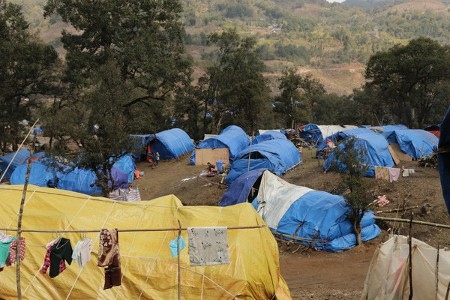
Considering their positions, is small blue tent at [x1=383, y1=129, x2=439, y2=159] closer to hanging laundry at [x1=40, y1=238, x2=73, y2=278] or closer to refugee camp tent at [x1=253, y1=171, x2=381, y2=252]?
refugee camp tent at [x1=253, y1=171, x2=381, y2=252]

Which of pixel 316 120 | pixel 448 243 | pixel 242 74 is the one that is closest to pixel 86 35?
pixel 242 74

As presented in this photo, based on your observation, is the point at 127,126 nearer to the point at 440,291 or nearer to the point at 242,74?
the point at 440,291

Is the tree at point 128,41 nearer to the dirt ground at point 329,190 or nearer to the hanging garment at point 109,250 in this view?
the dirt ground at point 329,190

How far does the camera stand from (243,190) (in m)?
16.9

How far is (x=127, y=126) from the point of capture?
17.5m

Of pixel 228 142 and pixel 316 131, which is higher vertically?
pixel 228 142

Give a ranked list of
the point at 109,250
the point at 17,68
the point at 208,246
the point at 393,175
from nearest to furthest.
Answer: the point at 109,250
the point at 208,246
the point at 393,175
the point at 17,68

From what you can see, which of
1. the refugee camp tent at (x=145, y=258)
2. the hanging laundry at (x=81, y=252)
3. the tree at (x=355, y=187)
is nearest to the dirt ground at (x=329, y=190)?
the tree at (x=355, y=187)

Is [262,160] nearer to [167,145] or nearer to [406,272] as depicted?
[167,145]

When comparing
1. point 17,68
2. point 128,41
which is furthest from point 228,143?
point 17,68

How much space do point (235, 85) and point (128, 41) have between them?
9632 mm

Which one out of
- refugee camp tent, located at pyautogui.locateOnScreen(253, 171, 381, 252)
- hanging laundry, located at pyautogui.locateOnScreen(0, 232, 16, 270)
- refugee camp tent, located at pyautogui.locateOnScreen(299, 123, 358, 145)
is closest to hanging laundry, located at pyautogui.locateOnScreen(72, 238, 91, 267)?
hanging laundry, located at pyautogui.locateOnScreen(0, 232, 16, 270)

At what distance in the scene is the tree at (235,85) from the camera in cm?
3328

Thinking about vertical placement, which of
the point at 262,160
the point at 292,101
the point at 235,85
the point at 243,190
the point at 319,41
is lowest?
the point at 319,41
